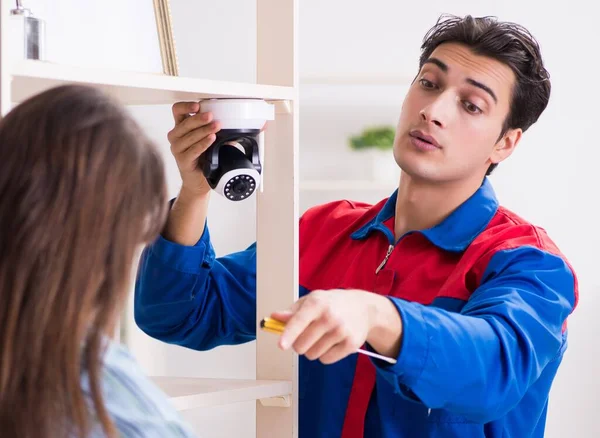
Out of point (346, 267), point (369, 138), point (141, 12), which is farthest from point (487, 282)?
point (369, 138)

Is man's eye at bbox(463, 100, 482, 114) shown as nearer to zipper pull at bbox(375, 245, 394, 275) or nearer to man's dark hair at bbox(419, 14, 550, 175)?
man's dark hair at bbox(419, 14, 550, 175)

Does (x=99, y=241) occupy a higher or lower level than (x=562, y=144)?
higher

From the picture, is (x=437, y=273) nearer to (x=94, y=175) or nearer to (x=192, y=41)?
(x=94, y=175)

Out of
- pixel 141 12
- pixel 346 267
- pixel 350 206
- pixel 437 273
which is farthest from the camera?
pixel 350 206

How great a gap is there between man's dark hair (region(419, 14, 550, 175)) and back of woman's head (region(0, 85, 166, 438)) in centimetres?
85

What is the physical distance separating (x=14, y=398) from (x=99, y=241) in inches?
5.7

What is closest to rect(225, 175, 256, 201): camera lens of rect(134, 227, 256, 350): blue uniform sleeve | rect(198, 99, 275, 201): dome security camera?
rect(198, 99, 275, 201): dome security camera

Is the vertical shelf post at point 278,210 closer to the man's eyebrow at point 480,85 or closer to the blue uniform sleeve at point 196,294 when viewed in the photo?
the blue uniform sleeve at point 196,294

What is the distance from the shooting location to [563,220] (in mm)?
2885

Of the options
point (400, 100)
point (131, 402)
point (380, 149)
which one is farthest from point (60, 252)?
point (400, 100)

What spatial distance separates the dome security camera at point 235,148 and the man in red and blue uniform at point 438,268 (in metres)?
0.02

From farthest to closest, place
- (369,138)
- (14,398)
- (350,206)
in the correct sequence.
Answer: (369,138) < (350,206) < (14,398)

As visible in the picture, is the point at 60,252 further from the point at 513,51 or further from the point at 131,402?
the point at 513,51

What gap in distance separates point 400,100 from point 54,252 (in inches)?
89.1
